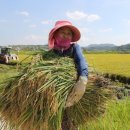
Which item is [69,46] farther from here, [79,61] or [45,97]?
[45,97]

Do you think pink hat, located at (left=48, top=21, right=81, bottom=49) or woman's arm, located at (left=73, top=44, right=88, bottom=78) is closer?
woman's arm, located at (left=73, top=44, right=88, bottom=78)

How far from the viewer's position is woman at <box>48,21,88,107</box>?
3.24 m

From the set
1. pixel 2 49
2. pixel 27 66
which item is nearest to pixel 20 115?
pixel 27 66

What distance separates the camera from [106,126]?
4.35 m

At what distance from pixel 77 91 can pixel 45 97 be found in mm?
243

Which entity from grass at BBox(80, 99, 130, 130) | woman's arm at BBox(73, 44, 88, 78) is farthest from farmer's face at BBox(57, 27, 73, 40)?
grass at BBox(80, 99, 130, 130)

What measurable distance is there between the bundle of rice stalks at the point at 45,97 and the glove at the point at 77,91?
0.05 m

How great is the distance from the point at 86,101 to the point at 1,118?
0.71 meters

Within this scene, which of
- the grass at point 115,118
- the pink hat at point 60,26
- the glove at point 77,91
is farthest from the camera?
the grass at point 115,118

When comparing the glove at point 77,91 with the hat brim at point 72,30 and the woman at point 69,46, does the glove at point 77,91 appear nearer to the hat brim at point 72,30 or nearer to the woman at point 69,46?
the woman at point 69,46

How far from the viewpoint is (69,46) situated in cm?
345

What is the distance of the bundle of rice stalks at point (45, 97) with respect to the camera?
3.21m

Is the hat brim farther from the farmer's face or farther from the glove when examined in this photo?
the glove

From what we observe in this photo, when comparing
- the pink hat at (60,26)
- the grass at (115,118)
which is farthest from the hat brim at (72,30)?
the grass at (115,118)
